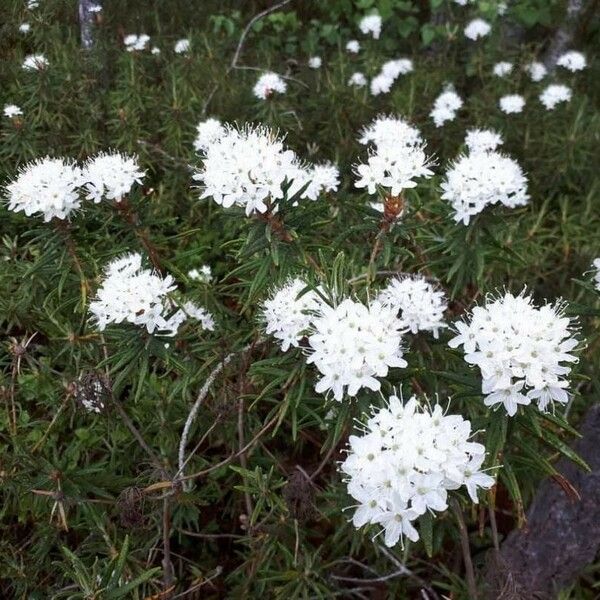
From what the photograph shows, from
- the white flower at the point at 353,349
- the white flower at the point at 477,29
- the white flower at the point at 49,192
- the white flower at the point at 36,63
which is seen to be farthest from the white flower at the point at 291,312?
the white flower at the point at 477,29

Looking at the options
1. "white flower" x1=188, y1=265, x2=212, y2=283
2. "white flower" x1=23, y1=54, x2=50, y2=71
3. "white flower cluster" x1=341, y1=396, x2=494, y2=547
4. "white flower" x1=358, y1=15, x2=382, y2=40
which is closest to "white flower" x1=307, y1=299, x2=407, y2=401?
"white flower cluster" x1=341, y1=396, x2=494, y2=547

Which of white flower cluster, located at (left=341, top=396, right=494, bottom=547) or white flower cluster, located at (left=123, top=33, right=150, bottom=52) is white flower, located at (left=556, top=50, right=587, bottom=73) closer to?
white flower cluster, located at (left=123, top=33, right=150, bottom=52)

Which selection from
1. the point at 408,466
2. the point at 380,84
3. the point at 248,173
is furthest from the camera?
the point at 380,84

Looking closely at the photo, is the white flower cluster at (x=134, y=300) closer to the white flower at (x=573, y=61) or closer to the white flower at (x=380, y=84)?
the white flower at (x=380, y=84)

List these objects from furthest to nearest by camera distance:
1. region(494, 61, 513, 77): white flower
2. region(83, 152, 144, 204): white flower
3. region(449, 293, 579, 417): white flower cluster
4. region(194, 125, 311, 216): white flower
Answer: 1. region(494, 61, 513, 77): white flower
2. region(83, 152, 144, 204): white flower
3. region(194, 125, 311, 216): white flower
4. region(449, 293, 579, 417): white flower cluster

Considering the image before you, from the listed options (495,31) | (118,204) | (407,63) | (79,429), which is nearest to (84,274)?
(118,204)

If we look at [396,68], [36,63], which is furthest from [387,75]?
[36,63]

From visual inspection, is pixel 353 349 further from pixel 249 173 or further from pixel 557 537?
pixel 557 537
